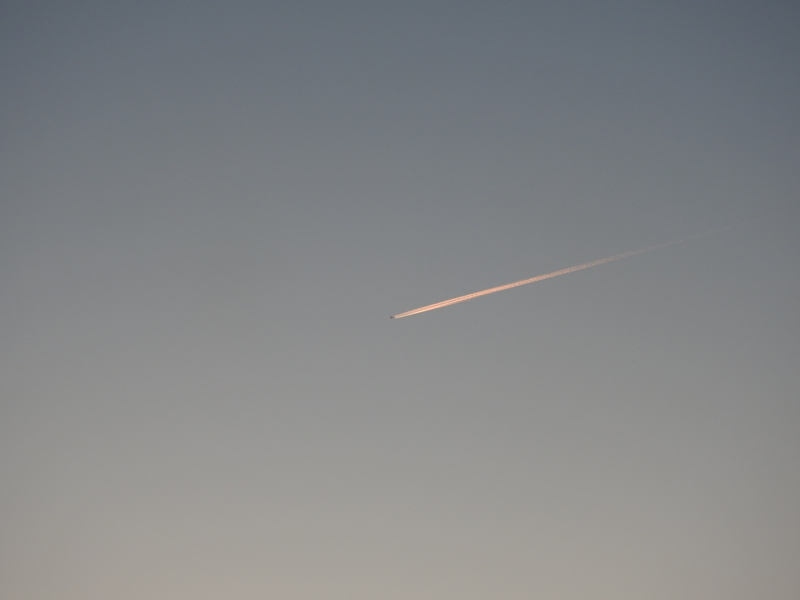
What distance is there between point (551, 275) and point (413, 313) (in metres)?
3.78

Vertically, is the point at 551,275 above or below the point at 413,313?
above

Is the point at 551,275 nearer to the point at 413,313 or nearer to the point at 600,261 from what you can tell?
the point at 600,261

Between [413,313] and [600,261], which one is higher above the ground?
[600,261]

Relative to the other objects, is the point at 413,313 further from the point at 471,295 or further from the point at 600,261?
the point at 600,261

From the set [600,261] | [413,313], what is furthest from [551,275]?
[413,313]

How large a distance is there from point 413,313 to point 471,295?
5.26 feet

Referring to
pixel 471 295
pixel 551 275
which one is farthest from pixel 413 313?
pixel 551 275

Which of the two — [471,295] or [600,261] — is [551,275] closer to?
[600,261]

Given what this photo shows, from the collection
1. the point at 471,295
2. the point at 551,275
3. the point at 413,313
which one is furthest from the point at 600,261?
the point at 413,313

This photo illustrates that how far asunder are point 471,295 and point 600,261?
354cm

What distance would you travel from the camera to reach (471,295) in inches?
520

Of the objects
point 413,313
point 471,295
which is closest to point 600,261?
point 471,295

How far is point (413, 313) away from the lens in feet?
42.6

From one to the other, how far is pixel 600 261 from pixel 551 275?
4.44 ft
